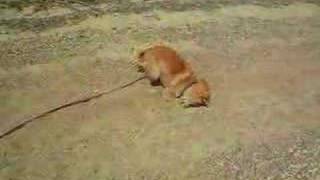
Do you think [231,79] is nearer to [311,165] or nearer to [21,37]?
[311,165]

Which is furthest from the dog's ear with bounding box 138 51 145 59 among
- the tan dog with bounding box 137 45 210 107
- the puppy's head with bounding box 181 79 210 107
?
the puppy's head with bounding box 181 79 210 107

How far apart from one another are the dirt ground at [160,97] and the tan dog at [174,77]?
0.32 feet

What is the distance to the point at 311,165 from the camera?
154 inches

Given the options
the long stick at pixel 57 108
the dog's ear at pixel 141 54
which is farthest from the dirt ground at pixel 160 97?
the dog's ear at pixel 141 54

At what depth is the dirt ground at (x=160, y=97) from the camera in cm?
380

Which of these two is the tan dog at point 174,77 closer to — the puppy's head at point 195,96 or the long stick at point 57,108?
the puppy's head at point 195,96

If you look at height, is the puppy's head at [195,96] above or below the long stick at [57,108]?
above

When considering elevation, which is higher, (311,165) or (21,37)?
(21,37)

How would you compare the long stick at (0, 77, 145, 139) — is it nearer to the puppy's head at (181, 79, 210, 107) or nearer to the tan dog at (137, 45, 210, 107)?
the tan dog at (137, 45, 210, 107)

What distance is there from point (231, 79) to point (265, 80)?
306 millimetres

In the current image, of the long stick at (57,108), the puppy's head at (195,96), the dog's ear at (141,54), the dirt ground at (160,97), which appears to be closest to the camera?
the dirt ground at (160,97)

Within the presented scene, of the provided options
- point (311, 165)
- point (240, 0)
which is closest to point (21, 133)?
point (311, 165)

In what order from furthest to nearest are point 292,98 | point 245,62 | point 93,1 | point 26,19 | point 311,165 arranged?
point 93,1
point 26,19
point 245,62
point 292,98
point 311,165

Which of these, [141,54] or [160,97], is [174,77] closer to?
[160,97]
